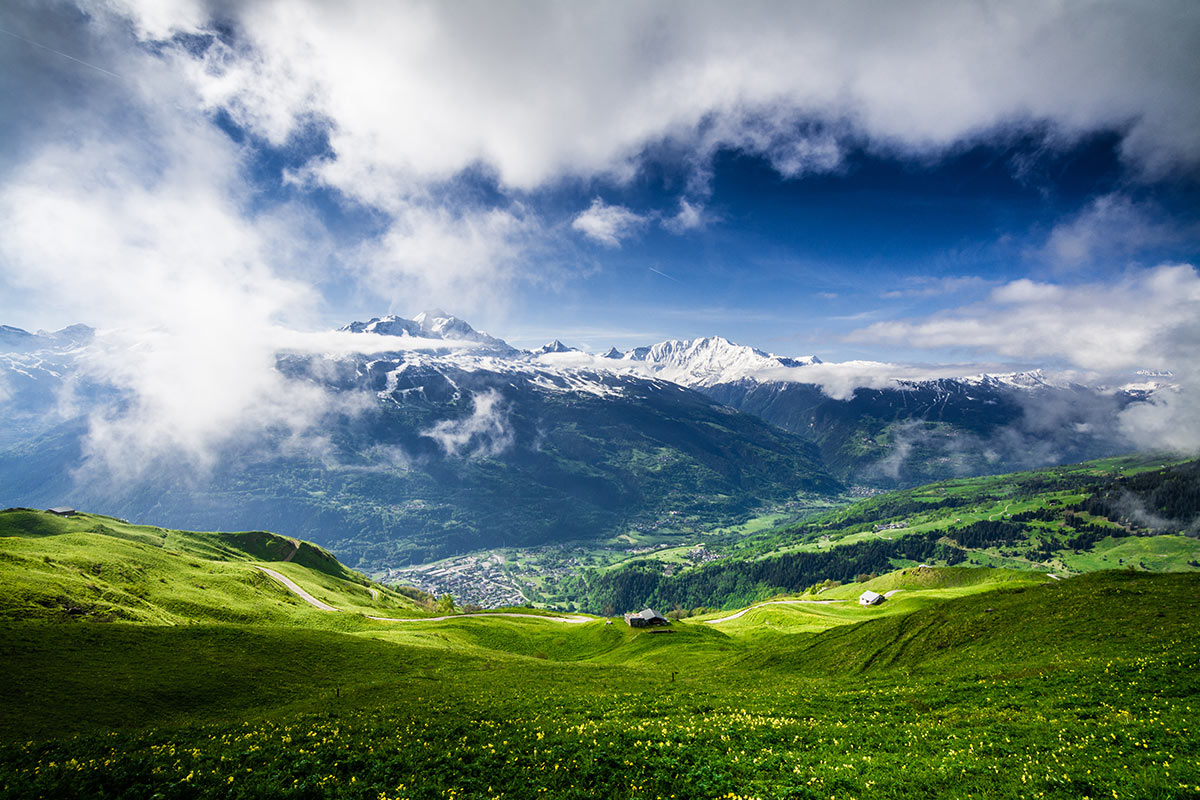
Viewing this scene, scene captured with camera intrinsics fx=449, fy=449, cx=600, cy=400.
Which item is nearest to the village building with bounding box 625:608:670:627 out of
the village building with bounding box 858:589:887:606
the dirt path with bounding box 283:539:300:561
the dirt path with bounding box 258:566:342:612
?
the village building with bounding box 858:589:887:606

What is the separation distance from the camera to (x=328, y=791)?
1653 centimetres

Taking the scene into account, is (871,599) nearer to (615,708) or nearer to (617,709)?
(615,708)

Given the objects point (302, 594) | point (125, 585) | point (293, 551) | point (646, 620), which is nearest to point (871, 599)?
point (646, 620)

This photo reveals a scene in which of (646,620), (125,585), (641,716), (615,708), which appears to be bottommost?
(646,620)

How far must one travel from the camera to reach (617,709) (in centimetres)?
2745

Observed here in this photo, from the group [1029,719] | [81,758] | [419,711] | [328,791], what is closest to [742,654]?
[1029,719]

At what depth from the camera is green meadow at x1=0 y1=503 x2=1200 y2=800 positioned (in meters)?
16.8

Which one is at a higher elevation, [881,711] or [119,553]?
[119,553]

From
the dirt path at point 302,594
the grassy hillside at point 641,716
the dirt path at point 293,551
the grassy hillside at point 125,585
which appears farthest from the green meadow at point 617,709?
the dirt path at point 293,551

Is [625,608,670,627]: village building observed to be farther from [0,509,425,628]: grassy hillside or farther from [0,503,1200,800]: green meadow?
[0,509,425,628]: grassy hillside

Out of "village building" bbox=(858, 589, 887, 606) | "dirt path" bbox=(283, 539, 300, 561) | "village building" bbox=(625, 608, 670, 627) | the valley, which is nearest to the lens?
the valley

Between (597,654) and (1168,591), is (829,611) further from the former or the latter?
(1168,591)

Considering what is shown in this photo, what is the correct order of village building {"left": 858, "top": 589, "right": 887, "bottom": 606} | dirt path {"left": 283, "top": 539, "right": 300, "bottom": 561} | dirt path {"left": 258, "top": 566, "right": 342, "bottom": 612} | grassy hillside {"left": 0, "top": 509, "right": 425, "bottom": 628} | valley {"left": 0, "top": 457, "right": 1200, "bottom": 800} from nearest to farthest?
valley {"left": 0, "top": 457, "right": 1200, "bottom": 800} < grassy hillside {"left": 0, "top": 509, "right": 425, "bottom": 628} < dirt path {"left": 258, "top": 566, "right": 342, "bottom": 612} < village building {"left": 858, "top": 589, "right": 887, "bottom": 606} < dirt path {"left": 283, "top": 539, "right": 300, "bottom": 561}

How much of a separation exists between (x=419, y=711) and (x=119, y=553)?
95.1m
